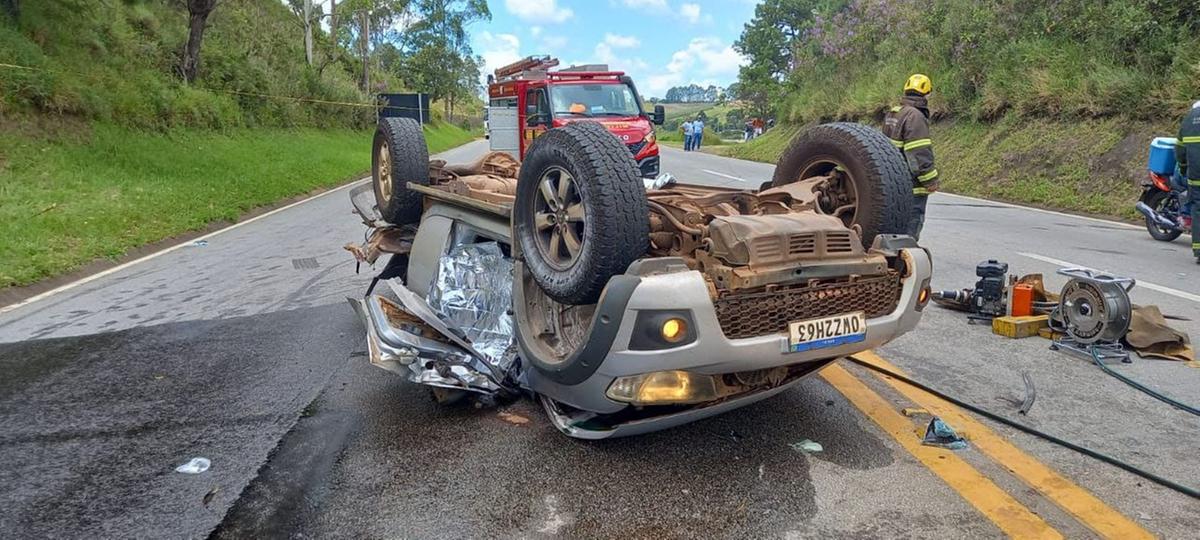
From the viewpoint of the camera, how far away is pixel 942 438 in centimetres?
339

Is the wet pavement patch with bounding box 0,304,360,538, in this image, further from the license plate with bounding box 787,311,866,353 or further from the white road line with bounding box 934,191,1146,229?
the white road line with bounding box 934,191,1146,229

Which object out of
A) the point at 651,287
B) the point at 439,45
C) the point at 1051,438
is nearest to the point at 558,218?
the point at 651,287

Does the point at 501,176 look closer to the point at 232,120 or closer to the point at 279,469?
the point at 279,469

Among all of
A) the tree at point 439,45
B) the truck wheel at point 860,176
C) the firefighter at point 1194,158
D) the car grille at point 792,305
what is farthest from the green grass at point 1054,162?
the tree at point 439,45

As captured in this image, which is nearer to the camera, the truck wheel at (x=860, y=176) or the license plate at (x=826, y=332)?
the license plate at (x=826, y=332)

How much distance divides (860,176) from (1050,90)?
1470cm

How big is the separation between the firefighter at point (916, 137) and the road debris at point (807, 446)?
137 inches

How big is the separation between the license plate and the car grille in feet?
0.11

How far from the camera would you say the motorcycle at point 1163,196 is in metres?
8.70

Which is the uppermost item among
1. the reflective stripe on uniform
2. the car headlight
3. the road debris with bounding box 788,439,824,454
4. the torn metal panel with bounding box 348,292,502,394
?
the reflective stripe on uniform

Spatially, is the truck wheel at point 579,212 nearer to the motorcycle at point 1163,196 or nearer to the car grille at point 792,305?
the car grille at point 792,305

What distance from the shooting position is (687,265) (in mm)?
3068

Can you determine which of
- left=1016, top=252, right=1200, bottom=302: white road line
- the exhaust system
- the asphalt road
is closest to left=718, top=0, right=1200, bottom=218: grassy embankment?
the exhaust system

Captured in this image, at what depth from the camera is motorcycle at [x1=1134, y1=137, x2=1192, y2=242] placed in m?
8.70
